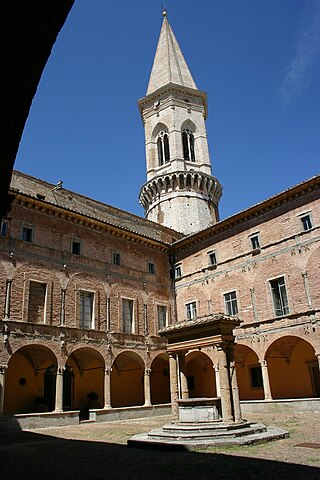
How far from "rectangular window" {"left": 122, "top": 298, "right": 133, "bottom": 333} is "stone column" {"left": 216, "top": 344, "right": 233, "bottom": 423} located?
11905mm

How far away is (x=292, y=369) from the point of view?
22.5 metres

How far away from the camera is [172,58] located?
41250 millimetres

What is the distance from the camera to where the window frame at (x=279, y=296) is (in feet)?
69.0

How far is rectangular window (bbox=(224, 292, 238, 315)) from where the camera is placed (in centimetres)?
2322

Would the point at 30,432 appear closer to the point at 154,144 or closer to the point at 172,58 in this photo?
the point at 154,144

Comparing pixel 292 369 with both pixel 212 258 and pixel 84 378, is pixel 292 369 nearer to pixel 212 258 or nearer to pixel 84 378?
pixel 212 258

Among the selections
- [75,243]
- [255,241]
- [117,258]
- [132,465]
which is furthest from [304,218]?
[132,465]

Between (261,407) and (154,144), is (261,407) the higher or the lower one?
the lower one

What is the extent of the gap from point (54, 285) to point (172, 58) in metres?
29.7

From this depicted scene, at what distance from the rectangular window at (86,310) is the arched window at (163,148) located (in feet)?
61.9

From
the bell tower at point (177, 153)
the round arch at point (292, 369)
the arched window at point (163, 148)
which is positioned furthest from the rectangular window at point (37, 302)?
the arched window at point (163, 148)

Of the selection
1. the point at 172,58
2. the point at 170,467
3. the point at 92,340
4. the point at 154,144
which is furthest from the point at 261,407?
the point at 172,58

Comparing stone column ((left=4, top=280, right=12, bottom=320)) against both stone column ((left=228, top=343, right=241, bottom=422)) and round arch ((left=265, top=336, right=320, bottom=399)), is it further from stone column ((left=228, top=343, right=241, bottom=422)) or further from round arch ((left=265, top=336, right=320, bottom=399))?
round arch ((left=265, top=336, right=320, bottom=399))

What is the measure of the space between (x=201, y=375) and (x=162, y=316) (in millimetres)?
4814
